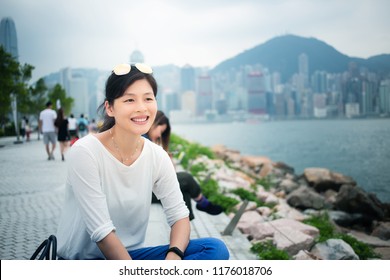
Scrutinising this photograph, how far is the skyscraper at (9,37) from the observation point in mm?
3023

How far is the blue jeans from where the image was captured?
75.3 inches

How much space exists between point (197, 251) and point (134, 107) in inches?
28.4

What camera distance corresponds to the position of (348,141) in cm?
423

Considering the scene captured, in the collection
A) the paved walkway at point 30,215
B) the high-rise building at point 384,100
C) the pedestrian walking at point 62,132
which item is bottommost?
the paved walkway at point 30,215

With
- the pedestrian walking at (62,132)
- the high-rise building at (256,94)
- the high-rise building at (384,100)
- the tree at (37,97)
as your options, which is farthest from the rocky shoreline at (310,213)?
the pedestrian walking at (62,132)

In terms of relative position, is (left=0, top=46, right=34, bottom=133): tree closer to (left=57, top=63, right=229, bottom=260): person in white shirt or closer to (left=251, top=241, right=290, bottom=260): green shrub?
(left=57, top=63, right=229, bottom=260): person in white shirt

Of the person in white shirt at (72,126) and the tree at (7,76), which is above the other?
the tree at (7,76)

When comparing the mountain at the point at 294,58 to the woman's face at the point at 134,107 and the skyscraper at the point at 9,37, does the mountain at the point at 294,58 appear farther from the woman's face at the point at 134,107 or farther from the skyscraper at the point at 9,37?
the woman's face at the point at 134,107

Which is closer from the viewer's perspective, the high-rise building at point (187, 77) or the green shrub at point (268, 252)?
the green shrub at point (268, 252)

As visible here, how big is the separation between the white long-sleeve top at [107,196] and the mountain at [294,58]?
1997 mm

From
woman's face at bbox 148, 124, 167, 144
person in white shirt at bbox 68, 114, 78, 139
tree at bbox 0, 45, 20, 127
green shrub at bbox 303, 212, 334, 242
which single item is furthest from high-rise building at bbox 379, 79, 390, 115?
person in white shirt at bbox 68, 114, 78, 139
